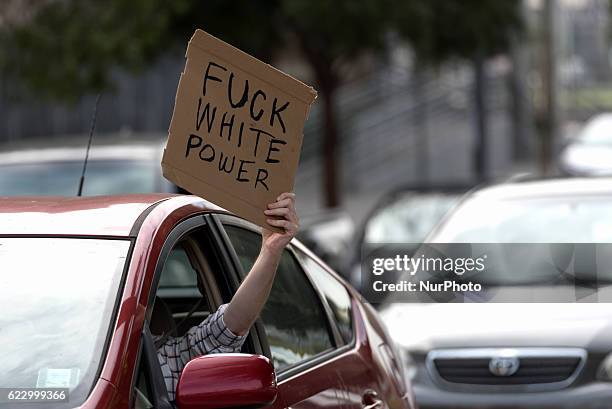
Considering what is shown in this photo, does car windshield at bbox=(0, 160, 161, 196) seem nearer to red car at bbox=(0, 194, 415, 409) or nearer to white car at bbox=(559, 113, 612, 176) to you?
red car at bbox=(0, 194, 415, 409)

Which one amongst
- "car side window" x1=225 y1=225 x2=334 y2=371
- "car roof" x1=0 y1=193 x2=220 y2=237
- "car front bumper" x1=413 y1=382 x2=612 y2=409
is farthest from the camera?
"car front bumper" x1=413 y1=382 x2=612 y2=409

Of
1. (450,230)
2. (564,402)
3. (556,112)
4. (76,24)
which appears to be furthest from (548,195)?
(556,112)

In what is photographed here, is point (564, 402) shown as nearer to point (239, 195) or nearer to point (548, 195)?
point (548, 195)

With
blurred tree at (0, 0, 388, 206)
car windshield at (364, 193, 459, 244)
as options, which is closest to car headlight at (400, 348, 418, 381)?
car windshield at (364, 193, 459, 244)

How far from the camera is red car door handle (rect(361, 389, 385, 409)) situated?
508 cm

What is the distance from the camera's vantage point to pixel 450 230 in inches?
329

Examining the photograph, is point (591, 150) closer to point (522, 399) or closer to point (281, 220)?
point (522, 399)

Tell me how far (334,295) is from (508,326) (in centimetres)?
210

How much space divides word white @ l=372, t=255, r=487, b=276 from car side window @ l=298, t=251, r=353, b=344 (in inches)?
24.0

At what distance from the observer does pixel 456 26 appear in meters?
21.8

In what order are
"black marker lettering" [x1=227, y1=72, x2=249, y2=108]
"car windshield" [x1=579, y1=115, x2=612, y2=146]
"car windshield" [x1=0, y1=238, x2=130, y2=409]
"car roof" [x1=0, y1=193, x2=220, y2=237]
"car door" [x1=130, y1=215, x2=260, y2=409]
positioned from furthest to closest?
"car windshield" [x1=579, y1=115, x2=612, y2=146]
"black marker lettering" [x1=227, y1=72, x2=249, y2=108]
"car roof" [x1=0, y1=193, x2=220, y2=237]
"car door" [x1=130, y1=215, x2=260, y2=409]
"car windshield" [x1=0, y1=238, x2=130, y2=409]

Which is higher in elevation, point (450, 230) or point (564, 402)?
point (450, 230)

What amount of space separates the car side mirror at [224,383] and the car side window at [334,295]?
1445 mm

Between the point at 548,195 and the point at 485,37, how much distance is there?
13.7 m
